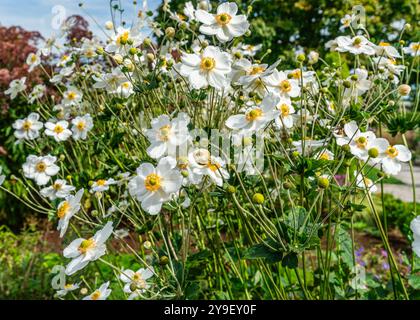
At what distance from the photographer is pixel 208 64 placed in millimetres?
1137

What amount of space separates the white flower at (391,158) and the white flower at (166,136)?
519 millimetres

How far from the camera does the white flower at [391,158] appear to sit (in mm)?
1182

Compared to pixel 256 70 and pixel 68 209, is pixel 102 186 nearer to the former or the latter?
pixel 68 209

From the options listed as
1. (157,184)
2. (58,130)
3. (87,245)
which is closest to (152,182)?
(157,184)

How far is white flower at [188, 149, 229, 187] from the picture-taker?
41.7 inches

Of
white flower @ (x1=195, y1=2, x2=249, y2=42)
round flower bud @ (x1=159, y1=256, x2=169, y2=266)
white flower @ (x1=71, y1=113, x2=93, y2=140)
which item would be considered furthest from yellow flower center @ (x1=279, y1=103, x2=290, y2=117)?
white flower @ (x1=71, y1=113, x2=93, y2=140)

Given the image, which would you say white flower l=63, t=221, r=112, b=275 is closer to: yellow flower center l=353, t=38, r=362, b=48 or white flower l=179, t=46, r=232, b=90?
white flower l=179, t=46, r=232, b=90

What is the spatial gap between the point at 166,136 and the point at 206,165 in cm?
13

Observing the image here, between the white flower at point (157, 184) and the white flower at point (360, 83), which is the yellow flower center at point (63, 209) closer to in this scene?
the white flower at point (157, 184)

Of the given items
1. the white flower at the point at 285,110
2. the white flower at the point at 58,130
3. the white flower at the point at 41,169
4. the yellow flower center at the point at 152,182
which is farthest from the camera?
the white flower at the point at 58,130

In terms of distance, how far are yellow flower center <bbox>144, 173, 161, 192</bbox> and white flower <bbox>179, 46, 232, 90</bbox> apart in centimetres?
26

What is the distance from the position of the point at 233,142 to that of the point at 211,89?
193 mm

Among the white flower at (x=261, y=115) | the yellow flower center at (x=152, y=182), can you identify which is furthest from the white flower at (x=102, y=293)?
the white flower at (x=261, y=115)
